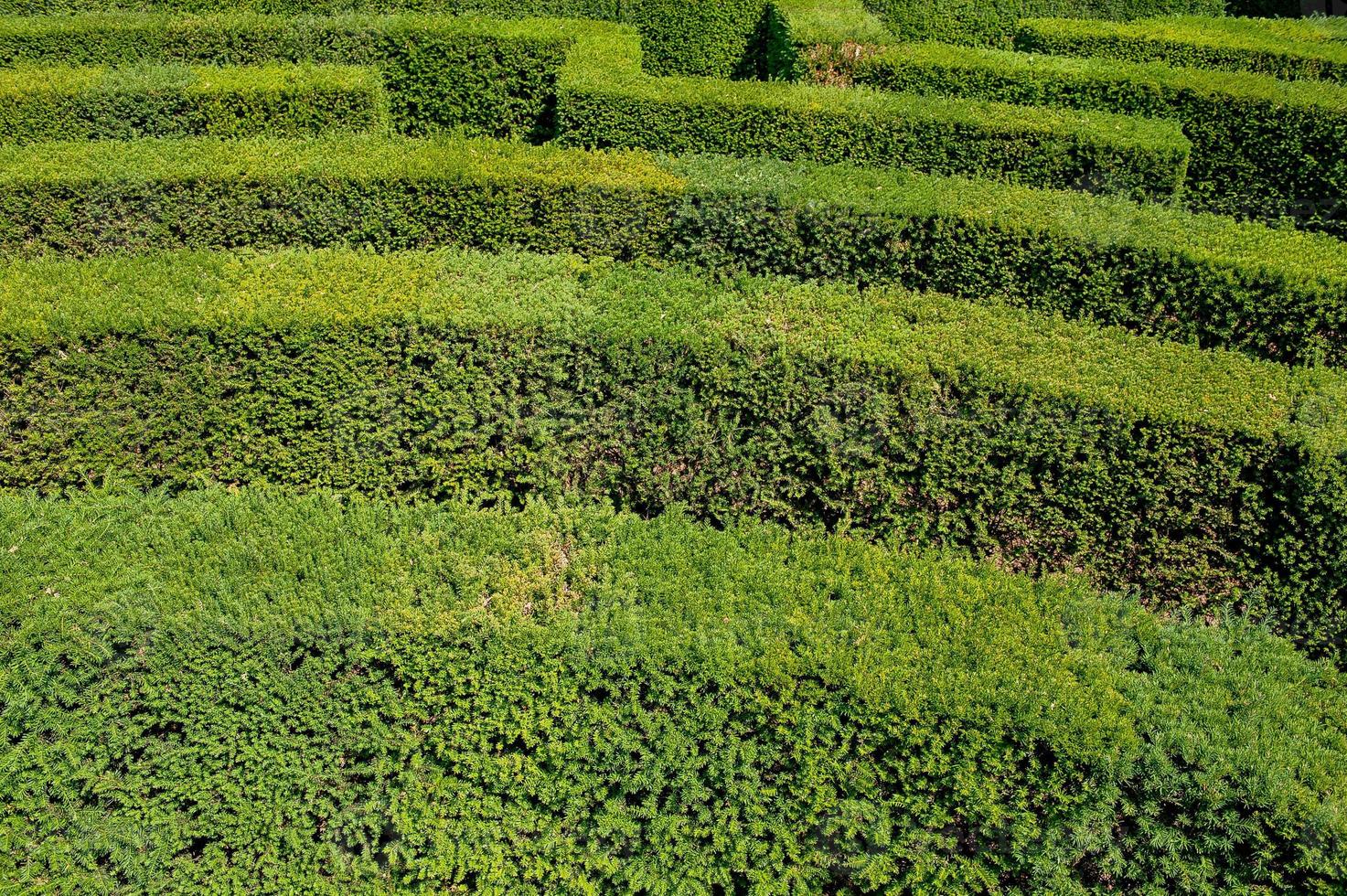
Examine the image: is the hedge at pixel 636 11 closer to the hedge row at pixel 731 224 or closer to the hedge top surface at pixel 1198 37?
the hedge top surface at pixel 1198 37

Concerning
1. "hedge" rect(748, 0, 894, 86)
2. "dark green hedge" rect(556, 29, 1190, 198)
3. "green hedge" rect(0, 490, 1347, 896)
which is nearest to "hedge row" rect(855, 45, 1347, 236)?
"hedge" rect(748, 0, 894, 86)

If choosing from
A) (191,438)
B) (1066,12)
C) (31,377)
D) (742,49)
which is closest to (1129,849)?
(191,438)

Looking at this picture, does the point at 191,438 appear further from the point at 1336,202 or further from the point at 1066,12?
the point at 1066,12

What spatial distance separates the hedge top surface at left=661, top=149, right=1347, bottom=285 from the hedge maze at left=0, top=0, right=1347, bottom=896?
72mm

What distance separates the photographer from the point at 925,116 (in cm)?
1112

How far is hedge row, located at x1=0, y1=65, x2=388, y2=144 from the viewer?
1143 cm

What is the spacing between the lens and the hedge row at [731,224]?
888cm

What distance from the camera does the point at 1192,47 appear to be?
1391 centimetres

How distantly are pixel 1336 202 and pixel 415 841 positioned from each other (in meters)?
12.9

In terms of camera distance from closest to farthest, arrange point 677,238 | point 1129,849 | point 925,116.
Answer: point 1129,849 < point 677,238 < point 925,116

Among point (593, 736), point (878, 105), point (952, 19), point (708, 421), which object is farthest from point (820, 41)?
point (593, 736)

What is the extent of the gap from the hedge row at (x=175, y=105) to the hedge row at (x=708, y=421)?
4.61 m

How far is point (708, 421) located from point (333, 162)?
5.21 metres

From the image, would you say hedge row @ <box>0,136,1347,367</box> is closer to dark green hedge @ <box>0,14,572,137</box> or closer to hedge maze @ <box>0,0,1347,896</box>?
hedge maze @ <box>0,0,1347,896</box>
